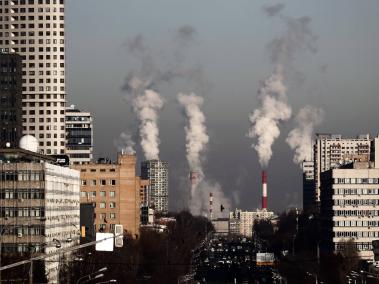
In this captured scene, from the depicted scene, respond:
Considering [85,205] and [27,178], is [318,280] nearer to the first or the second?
[85,205]

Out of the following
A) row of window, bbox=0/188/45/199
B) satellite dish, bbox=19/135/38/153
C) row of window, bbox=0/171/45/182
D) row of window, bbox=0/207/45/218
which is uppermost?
satellite dish, bbox=19/135/38/153

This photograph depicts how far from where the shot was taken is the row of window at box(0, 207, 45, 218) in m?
134

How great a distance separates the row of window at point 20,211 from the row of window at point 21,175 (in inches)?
112

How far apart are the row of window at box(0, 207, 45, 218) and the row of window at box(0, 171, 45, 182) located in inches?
112

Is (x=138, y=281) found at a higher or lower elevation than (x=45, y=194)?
lower

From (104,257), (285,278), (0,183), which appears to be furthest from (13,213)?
(285,278)

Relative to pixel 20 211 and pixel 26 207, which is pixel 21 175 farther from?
pixel 20 211

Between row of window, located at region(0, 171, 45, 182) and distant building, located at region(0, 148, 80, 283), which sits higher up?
row of window, located at region(0, 171, 45, 182)

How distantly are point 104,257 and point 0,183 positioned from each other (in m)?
35.7

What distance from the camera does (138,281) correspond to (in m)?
171

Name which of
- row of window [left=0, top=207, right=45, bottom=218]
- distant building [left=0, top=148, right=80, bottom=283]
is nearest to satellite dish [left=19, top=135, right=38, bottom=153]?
distant building [left=0, top=148, right=80, bottom=283]

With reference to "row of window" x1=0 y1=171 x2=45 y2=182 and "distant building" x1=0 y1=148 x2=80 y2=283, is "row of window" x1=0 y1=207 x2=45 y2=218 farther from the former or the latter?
"row of window" x1=0 y1=171 x2=45 y2=182

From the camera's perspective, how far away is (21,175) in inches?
5281

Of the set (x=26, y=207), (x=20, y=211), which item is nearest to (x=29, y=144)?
(x=26, y=207)
